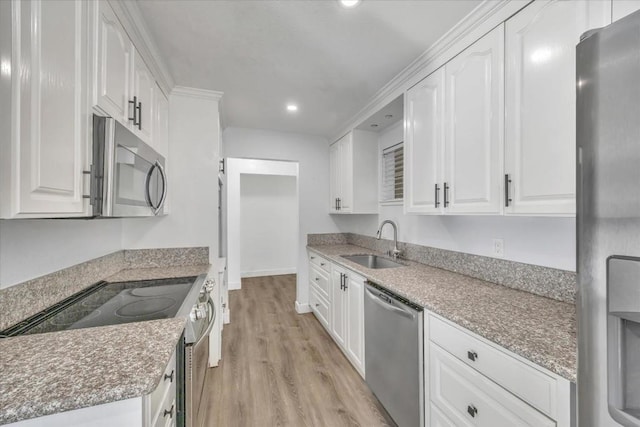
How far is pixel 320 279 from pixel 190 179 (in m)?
1.72

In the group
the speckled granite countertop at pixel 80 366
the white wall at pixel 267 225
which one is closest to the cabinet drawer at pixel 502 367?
the speckled granite countertop at pixel 80 366

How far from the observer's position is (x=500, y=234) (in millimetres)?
1595

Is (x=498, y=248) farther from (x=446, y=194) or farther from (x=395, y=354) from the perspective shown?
(x=395, y=354)

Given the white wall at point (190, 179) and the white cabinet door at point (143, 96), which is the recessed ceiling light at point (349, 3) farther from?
the white wall at point (190, 179)

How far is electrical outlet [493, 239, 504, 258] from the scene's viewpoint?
1.58 m

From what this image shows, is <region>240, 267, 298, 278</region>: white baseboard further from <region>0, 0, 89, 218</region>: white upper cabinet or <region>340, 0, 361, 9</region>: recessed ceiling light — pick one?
<region>340, 0, 361, 9</region>: recessed ceiling light

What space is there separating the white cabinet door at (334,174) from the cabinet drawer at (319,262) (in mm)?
659

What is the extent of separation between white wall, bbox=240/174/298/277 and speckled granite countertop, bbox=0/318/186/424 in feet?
14.3

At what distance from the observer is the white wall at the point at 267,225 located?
536cm

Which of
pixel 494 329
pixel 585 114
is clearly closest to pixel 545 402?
pixel 494 329

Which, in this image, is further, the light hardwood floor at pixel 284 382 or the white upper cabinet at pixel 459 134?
the light hardwood floor at pixel 284 382

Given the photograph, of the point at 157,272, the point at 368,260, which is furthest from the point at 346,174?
the point at 157,272

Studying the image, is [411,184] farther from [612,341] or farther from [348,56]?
[612,341]

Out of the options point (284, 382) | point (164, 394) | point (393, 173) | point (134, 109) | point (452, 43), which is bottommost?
point (284, 382)
